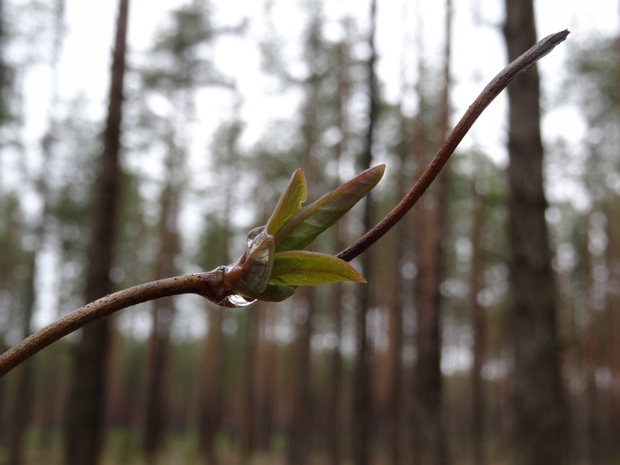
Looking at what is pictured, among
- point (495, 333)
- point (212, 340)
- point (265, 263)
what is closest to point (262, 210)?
point (212, 340)

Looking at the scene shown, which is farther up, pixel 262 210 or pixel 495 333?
pixel 262 210

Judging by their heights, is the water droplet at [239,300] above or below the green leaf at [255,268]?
below

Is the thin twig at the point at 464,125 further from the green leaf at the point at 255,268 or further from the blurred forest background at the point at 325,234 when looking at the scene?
the blurred forest background at the point at 325,234

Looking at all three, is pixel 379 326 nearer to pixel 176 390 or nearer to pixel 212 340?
pixel 212 340

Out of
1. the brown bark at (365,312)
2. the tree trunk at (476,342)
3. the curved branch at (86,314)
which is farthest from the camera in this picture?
the tree trunk at (476,342)

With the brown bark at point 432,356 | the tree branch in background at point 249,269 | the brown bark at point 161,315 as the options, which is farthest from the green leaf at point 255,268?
the brown bark at point 161,315

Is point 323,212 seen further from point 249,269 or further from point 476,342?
point 476,342

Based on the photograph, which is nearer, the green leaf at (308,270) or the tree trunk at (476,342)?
the green leaf at (308,270)
